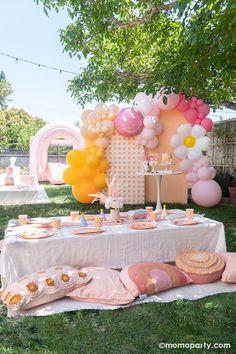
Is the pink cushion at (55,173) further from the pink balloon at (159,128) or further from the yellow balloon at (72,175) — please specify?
the pink balloon at (159,128)

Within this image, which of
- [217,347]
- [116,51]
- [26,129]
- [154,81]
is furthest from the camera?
[26,129]

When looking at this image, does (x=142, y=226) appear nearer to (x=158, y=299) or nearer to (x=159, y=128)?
(x=158, y=299)

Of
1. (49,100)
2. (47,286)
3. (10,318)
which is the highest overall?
(49,100)

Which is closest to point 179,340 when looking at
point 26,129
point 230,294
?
point 230,294

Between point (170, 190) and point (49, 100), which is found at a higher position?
point (49, 100)

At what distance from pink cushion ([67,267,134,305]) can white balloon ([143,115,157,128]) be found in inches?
174

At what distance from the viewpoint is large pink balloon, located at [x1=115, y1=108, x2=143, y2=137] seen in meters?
6.54

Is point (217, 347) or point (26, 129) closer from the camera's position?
point (217, 347)

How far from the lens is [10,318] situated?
7.68 feet

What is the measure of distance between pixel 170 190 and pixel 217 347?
17.5 feet

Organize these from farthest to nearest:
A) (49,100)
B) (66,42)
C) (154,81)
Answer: (49,100) → (66,42) → (154,81)

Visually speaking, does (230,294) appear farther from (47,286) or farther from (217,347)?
(47,286)

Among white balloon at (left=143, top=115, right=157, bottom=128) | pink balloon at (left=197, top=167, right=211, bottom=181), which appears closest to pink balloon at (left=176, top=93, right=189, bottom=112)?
white balloon at (left=143, top=115, right=157, bottom=128)

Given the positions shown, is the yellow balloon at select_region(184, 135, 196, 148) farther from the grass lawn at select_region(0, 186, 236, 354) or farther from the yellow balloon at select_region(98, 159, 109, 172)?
the grass lawn at select_region(0, 186, 236, 354)
